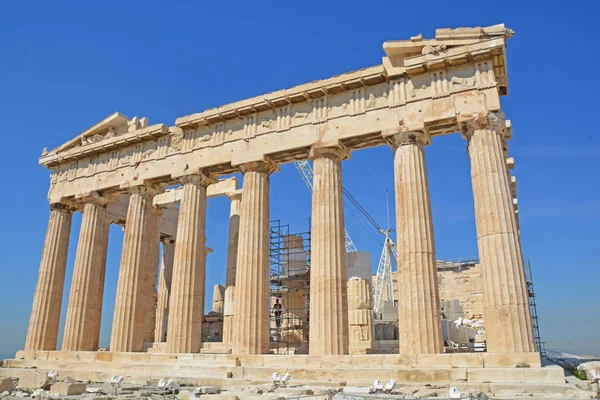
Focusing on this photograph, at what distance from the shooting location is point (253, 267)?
20141 millimetres

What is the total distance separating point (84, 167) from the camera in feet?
90.6

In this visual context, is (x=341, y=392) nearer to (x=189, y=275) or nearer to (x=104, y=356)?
(x=189, y=275)

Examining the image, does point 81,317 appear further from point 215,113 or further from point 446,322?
point 446,322

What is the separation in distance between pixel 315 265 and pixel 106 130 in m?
15.7

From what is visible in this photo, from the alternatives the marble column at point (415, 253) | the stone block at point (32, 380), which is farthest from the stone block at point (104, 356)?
the marble column at point (415, 253)

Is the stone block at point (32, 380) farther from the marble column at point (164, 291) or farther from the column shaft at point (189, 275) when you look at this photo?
the marble column at point (164, 291)

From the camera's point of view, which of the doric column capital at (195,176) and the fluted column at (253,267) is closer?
the fluted column at (253,267)

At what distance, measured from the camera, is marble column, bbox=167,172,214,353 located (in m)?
21.0

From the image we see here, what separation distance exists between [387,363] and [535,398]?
5446mm

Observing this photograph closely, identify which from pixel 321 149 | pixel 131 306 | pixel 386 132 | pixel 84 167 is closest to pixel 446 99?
pixel 386 132

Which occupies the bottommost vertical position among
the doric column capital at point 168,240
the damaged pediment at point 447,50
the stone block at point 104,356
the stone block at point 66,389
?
the stone block at point 66,389

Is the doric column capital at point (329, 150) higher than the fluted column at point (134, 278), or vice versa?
the doric column capital at point (329, 150)

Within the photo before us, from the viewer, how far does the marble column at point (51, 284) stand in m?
25.7

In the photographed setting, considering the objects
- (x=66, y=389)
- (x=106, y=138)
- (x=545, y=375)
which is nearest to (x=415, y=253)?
(x=545, y=375)
